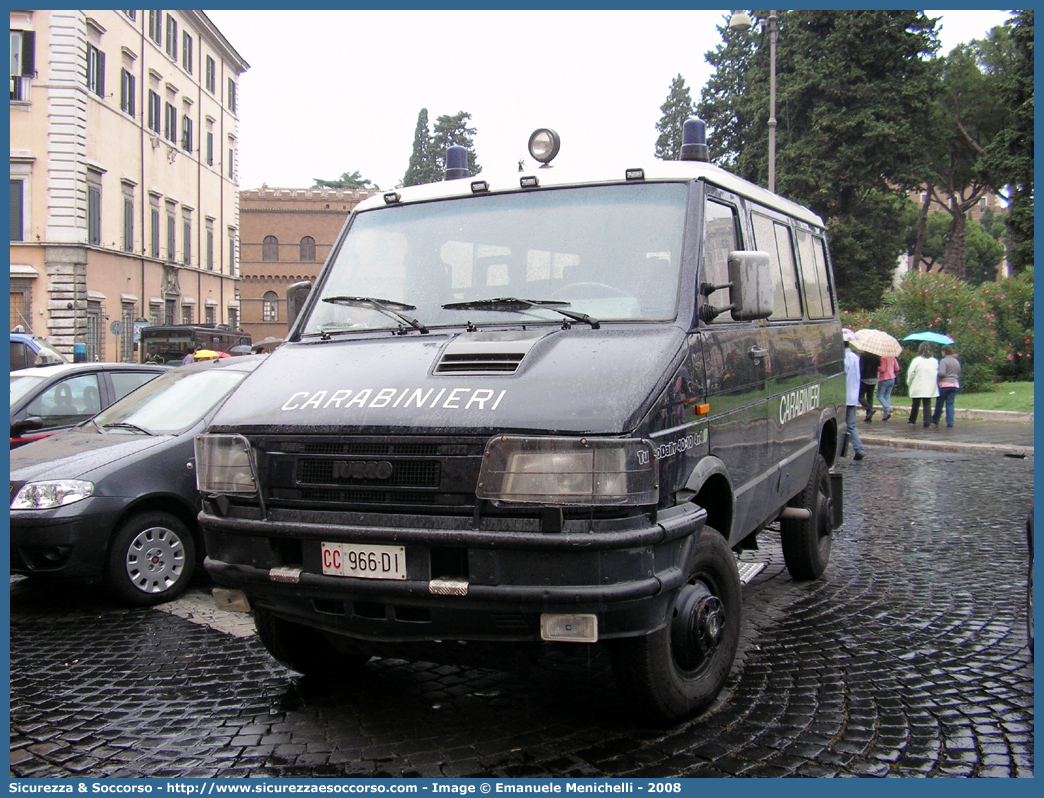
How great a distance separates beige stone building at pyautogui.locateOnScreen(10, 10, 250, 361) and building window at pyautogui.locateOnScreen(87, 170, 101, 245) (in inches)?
3.0

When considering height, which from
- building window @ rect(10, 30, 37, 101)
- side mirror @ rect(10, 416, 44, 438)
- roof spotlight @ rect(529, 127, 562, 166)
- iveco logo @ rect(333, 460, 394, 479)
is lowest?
side mirror @ rect(10, 416, 44, 438)

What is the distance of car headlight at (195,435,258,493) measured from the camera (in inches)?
155

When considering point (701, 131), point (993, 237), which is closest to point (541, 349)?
point (701, 131)

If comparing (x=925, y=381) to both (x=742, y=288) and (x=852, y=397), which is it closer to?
(x=852, y=397)

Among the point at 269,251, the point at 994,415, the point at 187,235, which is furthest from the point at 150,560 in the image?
the point at 269,251

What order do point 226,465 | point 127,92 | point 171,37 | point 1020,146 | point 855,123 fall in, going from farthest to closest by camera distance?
point 171,37, point 127,92, point 855,123, point 1020,146, point 226,465

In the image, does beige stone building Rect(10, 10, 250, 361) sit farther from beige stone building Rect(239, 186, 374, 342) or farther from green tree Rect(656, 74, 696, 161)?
green tree Rect(656, 74, 696, 161)

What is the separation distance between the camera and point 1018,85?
31516 mm

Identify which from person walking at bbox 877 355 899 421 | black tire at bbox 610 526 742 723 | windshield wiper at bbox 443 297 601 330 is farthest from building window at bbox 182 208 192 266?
black tire at bbox 610 526 742 723

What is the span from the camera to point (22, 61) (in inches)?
1312

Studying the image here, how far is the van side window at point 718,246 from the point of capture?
4.44 meters

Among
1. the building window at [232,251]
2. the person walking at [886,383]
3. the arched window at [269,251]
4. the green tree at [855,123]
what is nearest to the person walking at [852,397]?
the person walking at [886,383]

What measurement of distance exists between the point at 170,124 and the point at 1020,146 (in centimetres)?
3547

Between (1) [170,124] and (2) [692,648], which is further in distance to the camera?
(1) [170,124]
